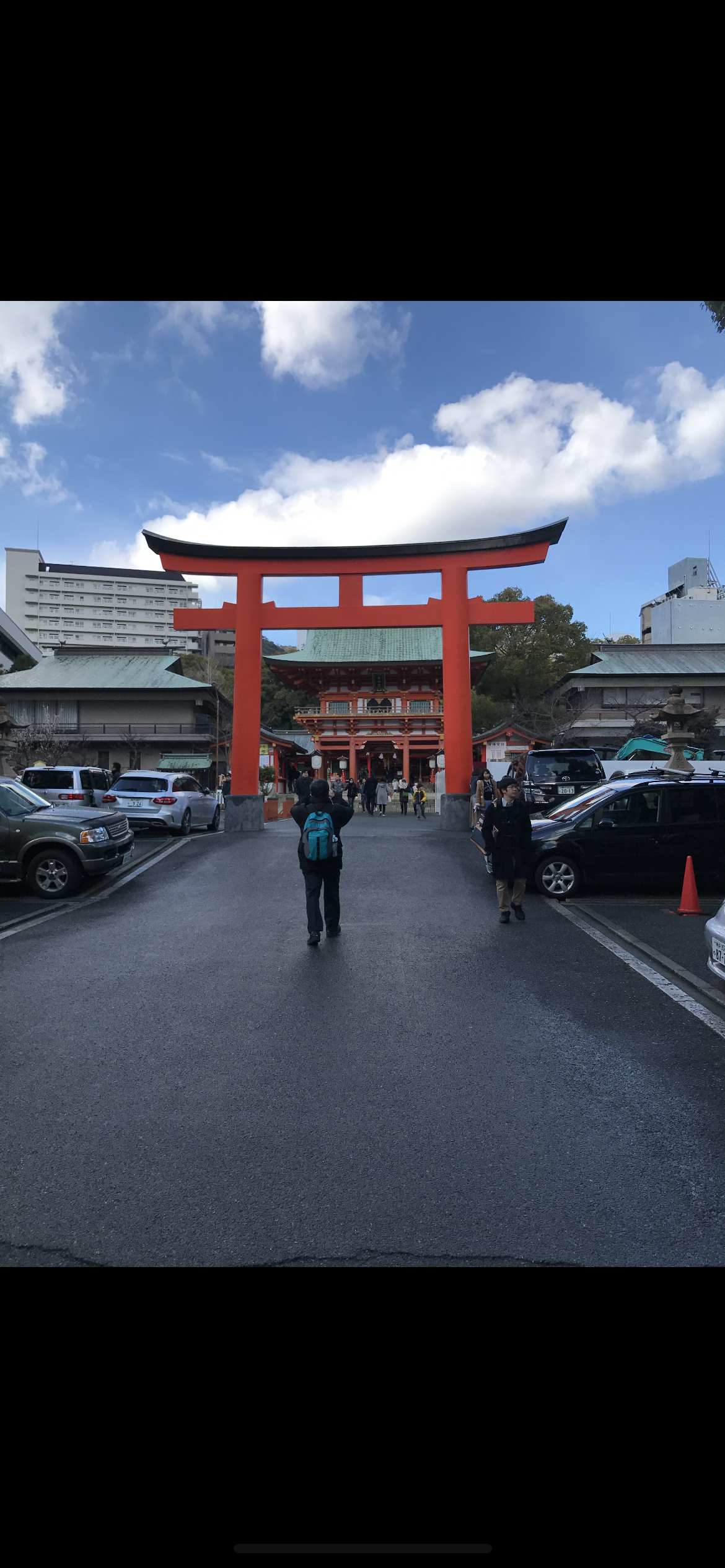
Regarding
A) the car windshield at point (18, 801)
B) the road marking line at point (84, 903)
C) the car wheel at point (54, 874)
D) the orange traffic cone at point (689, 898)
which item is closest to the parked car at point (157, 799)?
the road marking line at point (84, 903)

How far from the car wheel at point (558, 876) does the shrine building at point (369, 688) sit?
22.0m

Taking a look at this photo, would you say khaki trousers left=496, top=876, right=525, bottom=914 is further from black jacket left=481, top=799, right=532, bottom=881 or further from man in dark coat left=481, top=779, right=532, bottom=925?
black jacket left=481, top=799, right=532, bottom=881

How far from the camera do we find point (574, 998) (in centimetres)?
591

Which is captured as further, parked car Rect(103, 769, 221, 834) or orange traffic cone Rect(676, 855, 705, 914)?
parked car Rect(103, 769, 221, 834)

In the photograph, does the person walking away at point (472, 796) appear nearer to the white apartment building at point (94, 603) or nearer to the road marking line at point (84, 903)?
the road marking line at point (84, 903)

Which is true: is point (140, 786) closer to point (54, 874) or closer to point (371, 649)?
point (54, 874)

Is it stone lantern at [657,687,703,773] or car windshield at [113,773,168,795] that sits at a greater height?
stone lantern at [657,687,703,773]

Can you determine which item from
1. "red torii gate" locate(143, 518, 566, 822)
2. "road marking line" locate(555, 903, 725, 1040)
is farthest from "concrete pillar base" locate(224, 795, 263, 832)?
"road marking line" locate(555, 903, 725, 1040)

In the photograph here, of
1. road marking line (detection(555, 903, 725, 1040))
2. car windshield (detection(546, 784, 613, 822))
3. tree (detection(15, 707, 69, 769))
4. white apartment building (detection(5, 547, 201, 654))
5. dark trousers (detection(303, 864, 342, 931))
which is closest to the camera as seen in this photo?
road marking line (detection(555, 903, 725, 1040))

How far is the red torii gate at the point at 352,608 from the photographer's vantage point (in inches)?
747

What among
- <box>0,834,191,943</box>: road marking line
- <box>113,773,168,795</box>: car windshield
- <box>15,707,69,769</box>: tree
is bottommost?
<box>0,834,191,943</box>: road marking line

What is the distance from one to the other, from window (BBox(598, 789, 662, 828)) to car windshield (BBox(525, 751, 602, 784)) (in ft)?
19.4

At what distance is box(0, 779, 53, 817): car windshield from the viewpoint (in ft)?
34.6
